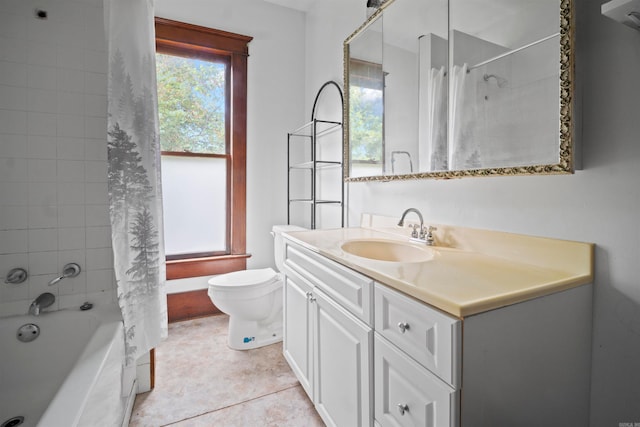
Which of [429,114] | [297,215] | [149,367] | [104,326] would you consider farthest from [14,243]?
[429,114]

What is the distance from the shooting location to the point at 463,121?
4.02 feet

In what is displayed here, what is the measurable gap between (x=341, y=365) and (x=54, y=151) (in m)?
1.74

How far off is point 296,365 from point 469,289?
3.86 feet

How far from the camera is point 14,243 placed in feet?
4.85

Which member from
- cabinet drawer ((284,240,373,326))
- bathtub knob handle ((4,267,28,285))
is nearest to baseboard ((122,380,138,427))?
bathtub knob handle ((4,267,28,285))

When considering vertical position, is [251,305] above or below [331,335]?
below

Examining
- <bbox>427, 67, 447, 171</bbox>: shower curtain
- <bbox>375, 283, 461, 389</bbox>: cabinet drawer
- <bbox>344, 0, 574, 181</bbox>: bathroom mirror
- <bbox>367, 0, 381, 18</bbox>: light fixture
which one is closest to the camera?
<bbox>375, 283, 461, 389</bbox>: cabinet drawer

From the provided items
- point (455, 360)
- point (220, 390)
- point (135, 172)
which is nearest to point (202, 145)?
point (135, 172)

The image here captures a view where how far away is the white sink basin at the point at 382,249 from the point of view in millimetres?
1388

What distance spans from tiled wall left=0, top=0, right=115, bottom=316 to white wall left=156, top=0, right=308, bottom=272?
1.22 meters

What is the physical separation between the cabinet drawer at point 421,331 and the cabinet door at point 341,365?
0.38ft

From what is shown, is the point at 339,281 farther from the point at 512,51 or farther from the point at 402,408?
the point at 512,51

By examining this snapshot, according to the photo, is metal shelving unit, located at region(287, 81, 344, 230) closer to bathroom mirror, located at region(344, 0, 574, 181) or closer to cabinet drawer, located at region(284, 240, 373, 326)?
bathroom mirror, located at region(344, 0, 574, 181)

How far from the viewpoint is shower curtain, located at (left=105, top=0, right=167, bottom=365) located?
1367 millimetres
